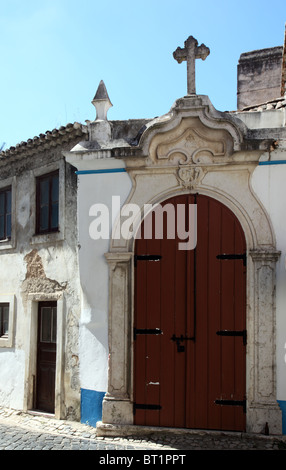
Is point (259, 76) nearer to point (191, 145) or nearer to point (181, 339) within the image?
point (191, 145)

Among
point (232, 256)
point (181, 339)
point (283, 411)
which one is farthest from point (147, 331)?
point (283, 411)

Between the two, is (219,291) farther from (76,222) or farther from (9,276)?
(9,276)

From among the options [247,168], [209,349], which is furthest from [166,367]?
[247,168]

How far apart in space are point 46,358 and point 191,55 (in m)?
5.25

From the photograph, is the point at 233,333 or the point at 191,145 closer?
the point at 233,333

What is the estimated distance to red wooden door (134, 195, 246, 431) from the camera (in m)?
5.89

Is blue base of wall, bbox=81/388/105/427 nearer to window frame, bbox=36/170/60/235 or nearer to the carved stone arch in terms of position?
the carved stone arch

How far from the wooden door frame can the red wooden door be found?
149cm

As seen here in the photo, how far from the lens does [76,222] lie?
709 cm

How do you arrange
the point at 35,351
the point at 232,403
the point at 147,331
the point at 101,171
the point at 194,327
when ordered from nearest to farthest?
the point at 232,403, the point at 194,327, the point at 147,331, the point at 101,171, the point at 35,351

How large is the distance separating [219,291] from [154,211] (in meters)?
1.40

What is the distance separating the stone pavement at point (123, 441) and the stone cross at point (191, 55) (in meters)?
4.61

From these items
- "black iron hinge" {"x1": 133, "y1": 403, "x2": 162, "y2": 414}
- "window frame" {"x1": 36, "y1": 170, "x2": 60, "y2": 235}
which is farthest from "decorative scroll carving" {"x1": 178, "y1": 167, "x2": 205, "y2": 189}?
"black iron hinge" {"x1": 133, "y1": 403, "x2": 162, "y2": 414}

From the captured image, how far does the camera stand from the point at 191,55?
6.48 meters
